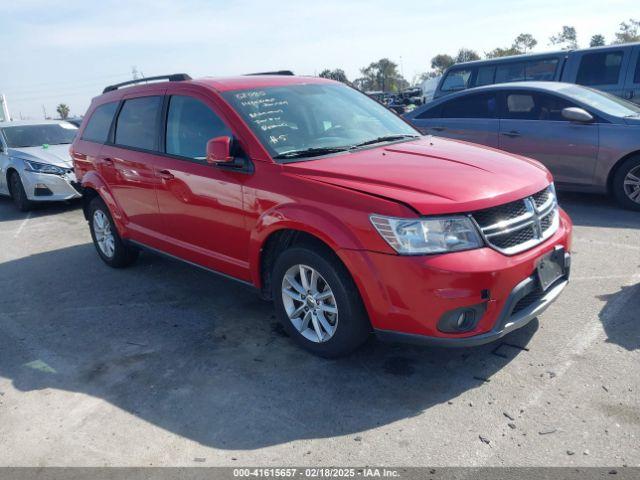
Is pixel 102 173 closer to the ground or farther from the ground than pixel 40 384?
farther from the ground

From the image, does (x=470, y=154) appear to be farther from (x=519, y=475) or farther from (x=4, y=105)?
(x=4, y=105)

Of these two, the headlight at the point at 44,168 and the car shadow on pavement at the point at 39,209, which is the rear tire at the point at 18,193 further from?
the headlight at the point at 44,168

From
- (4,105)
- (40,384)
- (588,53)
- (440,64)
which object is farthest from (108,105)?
(440,64)

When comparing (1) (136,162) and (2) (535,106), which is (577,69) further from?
(1) (136,162)

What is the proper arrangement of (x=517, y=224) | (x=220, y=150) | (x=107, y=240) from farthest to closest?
(x=107, y=240) < (x=220, y=150) < (x=517, y=224)

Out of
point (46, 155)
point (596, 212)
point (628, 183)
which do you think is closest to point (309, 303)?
point (596, 212)

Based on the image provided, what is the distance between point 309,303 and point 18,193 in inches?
316

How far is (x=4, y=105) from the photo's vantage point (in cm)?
2936

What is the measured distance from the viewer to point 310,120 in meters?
4.26

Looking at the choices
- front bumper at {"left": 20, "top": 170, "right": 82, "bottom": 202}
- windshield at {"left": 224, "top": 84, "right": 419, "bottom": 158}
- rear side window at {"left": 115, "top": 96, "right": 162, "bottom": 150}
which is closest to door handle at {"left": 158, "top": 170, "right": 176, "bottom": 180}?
rear side window at {"left": 115, "top": 96, "right": 162, "bottom": 150}

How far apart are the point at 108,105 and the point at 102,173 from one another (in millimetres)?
731

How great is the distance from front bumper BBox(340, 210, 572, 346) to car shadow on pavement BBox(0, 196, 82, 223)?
7.92 meters

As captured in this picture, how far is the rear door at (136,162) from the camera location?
4.89m

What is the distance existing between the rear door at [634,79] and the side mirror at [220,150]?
7.91 meters
